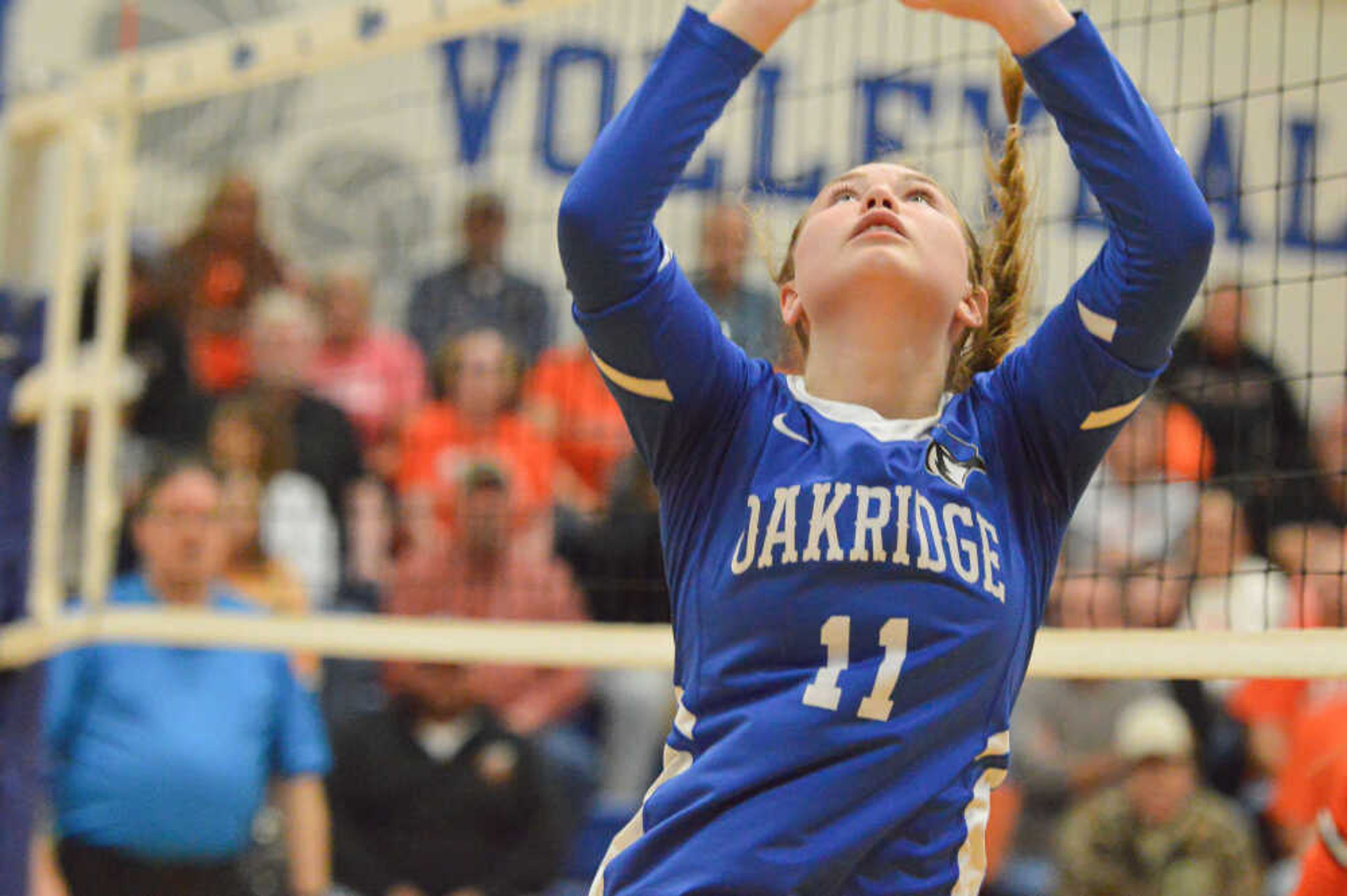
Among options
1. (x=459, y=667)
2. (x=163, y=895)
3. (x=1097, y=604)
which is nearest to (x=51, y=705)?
(x=163, y=895)

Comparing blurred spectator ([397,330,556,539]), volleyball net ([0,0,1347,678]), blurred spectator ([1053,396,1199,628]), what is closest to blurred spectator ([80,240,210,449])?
volleyball net ([0,0,1347,678])

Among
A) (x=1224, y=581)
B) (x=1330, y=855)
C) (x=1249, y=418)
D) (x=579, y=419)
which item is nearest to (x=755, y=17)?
(x=1330, y=855)

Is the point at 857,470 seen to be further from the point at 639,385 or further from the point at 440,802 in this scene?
the point at 440,802

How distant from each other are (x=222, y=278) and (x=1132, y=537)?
3.55 metres

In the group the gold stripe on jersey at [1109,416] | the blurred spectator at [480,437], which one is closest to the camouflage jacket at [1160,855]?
the blurred spectator at [480,437]

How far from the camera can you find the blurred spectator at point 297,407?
249 inches

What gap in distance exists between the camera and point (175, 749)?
502 cm

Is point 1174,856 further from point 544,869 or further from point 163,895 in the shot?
point 163,895

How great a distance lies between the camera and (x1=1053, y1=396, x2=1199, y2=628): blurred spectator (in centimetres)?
586

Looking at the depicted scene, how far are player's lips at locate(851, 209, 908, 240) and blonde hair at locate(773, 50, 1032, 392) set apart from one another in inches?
6.9

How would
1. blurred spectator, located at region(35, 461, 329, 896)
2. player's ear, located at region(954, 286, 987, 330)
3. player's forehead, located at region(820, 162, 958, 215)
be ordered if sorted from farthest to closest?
blurred spectator, located at region(35, 461, 329, 896), player's ear, located at region(954, 286, 987, 330), player's forehead, located at region(820, 162, 958, 215)

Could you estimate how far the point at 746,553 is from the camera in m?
2.07

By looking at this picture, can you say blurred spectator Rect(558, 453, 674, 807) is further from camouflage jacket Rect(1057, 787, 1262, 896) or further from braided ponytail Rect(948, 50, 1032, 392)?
braided ponytail Rect(948, 50, 1032, 392)

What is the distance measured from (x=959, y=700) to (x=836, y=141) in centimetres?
601
